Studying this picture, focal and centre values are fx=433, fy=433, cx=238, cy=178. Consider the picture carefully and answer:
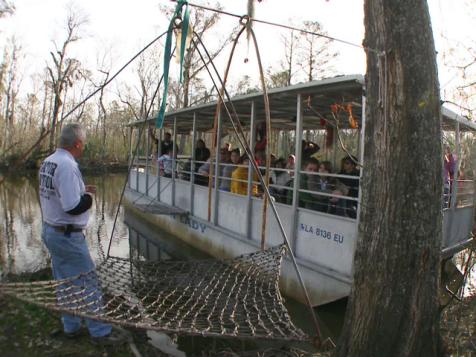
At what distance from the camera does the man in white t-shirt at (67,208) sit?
351 centimetres

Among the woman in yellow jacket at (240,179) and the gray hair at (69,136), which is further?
the woman in yellow jacket at (240,179)

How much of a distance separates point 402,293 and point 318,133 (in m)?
10.9

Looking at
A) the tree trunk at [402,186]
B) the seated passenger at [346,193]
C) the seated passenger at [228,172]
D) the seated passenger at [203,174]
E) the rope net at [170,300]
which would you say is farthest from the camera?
the seated passenger at [203,174]

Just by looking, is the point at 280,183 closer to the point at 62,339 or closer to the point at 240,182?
the point at 240,182

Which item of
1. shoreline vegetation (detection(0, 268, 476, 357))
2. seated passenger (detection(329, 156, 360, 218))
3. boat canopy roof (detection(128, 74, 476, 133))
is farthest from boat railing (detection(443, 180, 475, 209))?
shoreline vegetation (detection(0, 268, 476, 357))

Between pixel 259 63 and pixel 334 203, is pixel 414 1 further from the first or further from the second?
pixel 334 203

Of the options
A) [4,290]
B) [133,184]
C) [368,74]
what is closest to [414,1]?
[368,74]

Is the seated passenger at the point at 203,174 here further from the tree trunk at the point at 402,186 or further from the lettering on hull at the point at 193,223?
the tree trunk at the point at 402,186

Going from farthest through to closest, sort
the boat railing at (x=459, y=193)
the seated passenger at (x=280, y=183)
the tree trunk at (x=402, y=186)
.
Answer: the boat railing at (x=459, y=193), the seated passenger at (x=280, y=183), the tree trunk at (x=402, y=186)

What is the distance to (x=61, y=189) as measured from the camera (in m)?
3.49

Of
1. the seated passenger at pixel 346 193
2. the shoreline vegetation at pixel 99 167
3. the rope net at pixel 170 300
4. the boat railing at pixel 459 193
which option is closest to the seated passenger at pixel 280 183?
the seated passenger at pixel 346 193

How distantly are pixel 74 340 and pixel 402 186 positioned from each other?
310 cm

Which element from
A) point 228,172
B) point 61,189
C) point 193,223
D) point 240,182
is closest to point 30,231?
point 193,223

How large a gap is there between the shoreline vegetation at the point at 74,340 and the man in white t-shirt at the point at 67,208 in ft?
0.61
